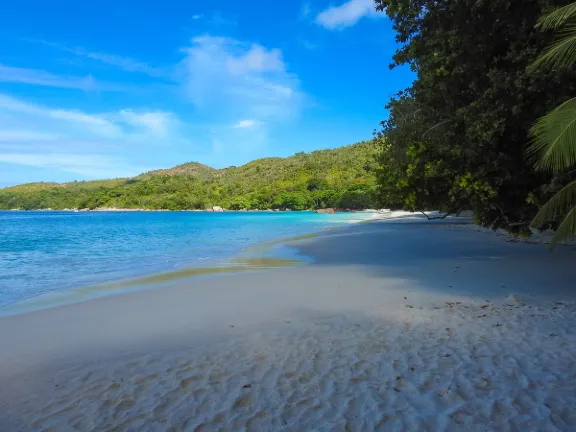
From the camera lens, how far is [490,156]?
347 inches

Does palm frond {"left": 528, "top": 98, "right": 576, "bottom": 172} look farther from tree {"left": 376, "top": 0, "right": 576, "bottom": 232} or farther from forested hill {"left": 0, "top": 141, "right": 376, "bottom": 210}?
forested hill {"left": 0, "top": 141, "right": 376, "bottom": 210}

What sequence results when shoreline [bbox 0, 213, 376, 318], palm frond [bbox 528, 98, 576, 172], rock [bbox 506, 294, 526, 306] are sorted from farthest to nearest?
shoreline [bbox 0, 213, 376, 318] → rock [bbox 506, 294, 526, 306] → palm frond [bbox 528, 98, 576, 172]

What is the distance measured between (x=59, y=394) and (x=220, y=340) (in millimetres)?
1918

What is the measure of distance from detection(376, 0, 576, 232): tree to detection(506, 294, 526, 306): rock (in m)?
3.03

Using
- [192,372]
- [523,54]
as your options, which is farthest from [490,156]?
[192,372]

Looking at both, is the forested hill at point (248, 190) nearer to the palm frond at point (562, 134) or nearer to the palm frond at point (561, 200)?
the palm frond at point (561, 200)

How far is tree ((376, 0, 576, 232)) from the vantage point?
7.92 m

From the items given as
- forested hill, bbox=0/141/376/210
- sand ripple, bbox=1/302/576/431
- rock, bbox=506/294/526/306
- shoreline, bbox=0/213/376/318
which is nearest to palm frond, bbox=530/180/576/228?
rock, bbox=506/294/526/306

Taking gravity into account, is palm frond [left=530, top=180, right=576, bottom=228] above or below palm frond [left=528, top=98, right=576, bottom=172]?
below

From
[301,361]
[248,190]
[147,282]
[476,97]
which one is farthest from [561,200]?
[248,190]

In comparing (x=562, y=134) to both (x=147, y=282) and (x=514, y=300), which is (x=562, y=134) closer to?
(x=514, y=300)

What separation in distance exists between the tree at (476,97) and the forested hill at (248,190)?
93235 millimetres

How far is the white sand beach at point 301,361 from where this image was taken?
9.80 feet

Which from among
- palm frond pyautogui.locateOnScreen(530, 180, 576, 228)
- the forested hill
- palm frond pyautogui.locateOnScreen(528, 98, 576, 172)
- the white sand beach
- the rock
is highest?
the forested hill
